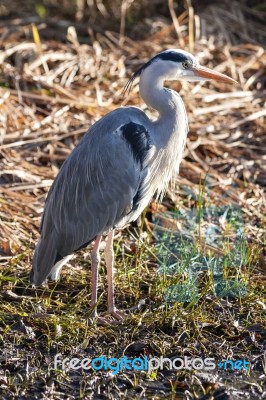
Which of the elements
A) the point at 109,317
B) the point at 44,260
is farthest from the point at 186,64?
the point at 109,317

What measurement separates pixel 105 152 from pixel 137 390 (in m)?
1.42

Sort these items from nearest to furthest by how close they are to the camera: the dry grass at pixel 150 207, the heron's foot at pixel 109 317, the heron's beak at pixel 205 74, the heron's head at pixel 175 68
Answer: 1. the dry grass at pixel 150 207
2. the heron's foot at pixel 109 317
3. the heron's head at pixel 175 68
4. the heron's beak at pixel 205 74

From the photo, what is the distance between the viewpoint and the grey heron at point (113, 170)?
5047 millimetres

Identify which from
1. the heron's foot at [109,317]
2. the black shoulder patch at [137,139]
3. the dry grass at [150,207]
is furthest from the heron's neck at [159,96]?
the heron's foot at [109,317]

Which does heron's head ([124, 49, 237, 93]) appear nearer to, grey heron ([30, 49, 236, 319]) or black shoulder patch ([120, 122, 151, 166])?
grey heron ([30, 49, 236, 319])

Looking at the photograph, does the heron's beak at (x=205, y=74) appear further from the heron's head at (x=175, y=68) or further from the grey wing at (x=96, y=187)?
the grey wing at (x=96, y=187)

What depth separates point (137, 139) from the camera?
16.5 feet

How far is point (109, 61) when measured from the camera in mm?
8273

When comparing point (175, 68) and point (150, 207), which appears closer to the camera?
point (175, 68)


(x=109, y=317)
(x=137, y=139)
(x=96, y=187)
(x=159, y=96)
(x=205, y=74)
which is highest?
(x=205, y=74)

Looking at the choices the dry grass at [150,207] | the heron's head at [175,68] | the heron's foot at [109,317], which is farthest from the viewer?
the heron's head at [175,68]

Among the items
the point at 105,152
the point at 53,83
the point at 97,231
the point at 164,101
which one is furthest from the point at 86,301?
the point at 53,83

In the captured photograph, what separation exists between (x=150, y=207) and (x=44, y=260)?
1.47m

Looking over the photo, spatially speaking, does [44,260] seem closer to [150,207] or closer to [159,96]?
[159,96]
